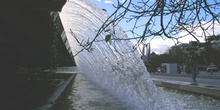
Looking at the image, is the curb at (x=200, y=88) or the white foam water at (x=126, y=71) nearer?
the white foam water at (x=126, y=71)

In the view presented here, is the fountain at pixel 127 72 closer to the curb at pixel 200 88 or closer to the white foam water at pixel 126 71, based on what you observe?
the white foam water at pixel 126 71

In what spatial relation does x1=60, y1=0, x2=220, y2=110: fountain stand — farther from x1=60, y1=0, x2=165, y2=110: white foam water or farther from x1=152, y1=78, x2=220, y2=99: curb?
x1=152, y1=78, x2=220, y2=99: curb

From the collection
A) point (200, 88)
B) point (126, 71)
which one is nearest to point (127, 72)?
point (126, 71)

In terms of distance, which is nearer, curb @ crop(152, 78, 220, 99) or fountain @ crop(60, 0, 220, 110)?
fountain @ crop(60, 0, 220, 110)

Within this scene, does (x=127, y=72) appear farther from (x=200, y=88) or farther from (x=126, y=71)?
(x=200, y=88)

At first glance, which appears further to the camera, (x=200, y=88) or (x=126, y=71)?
(x=126, y=71)

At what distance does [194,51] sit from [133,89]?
4.87 meters

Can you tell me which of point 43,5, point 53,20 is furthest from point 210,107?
point 53,20

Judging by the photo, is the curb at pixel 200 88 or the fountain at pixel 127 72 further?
the curb at pixel 200 88

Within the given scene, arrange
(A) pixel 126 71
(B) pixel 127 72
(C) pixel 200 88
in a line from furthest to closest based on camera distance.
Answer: (A) pixel 126 71 < (B) pixel 127 72 < (C) pixel 200 88

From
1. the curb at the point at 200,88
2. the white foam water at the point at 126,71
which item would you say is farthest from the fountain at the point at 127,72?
the curb at the point at 200,88

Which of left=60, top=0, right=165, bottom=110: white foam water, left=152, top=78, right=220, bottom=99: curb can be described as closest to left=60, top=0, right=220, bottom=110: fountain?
left=60, top=0, right=165, bottom=110: white foam water

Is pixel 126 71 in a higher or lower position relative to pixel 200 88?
higher

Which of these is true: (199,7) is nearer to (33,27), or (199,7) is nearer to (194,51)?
(194,51)
